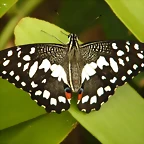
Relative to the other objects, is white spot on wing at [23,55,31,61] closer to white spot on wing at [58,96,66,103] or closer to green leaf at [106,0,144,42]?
white spot on wing at [58,96,66,103]

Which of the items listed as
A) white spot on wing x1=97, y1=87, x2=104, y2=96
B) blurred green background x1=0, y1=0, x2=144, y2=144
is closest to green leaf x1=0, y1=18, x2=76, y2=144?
blurred green background x1=0, y1=0, x2=144, y2=144

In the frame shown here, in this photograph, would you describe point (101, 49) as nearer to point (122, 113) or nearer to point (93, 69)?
point (93, 69)

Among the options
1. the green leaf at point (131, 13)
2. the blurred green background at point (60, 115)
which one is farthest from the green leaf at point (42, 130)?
the green leaf at point (131, 13)

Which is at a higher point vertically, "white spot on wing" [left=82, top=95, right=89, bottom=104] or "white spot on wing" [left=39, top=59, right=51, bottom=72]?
"white spot on wing" [left=39, top=59, right=51, bottom=72]

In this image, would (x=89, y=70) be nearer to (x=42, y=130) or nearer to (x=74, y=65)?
(x=74, y=65)

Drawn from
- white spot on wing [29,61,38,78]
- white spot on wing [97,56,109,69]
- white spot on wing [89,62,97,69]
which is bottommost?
white spot on wing [97,56,109,69]

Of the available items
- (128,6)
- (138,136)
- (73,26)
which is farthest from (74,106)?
(73,26)

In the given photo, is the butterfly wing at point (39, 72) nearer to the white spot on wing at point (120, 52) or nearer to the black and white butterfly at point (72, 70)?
the black and white butterfly at point (72, 70)

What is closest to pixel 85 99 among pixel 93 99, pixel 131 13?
pixel 93 99
